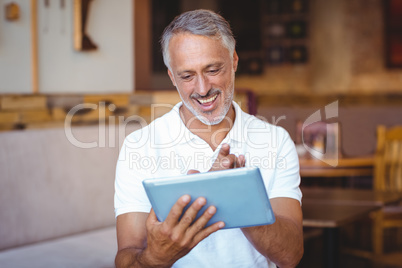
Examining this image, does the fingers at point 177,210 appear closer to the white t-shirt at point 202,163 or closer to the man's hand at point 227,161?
the man's hand at point 227,161

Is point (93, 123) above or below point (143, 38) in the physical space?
below

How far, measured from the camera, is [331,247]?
2.72m

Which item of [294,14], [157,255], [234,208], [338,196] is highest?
[294,14]

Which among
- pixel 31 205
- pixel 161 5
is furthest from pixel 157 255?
pixel 161 5

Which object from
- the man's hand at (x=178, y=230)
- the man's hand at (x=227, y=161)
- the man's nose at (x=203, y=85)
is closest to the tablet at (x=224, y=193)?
the man's hand at (x=178, y=230)

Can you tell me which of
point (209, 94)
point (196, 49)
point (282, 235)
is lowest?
point (282, 235)

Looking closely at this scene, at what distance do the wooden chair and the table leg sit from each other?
4.50 ft

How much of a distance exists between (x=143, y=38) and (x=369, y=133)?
292 cm

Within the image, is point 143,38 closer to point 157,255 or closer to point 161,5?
point 157,255

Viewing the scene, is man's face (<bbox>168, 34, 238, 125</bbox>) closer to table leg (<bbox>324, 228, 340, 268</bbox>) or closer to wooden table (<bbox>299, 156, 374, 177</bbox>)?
table leg (<bbox>324, 228, 340, 268</bbox>)

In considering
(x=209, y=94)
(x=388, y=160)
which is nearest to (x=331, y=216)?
(x=209, y=94)

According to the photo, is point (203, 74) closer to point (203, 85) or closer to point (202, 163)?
point (203, 85)

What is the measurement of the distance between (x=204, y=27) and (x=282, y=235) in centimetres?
66

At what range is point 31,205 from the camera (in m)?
2.92
